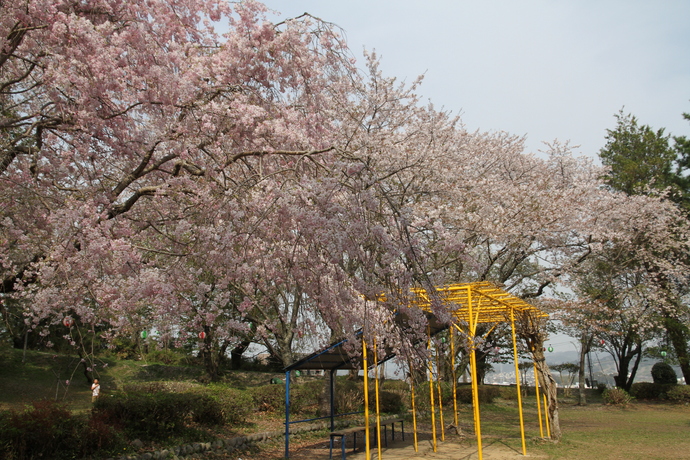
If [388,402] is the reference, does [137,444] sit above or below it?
above

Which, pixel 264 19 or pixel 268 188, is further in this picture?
pixel 264 19

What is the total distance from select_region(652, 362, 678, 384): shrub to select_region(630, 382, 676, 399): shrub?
3.46ft

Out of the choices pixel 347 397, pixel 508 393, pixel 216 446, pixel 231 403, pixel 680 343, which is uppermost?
pixel 680 343

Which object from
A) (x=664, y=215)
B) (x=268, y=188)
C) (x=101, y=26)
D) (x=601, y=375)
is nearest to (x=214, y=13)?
(x=101, y=26)

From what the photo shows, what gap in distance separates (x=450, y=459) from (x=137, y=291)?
668cm

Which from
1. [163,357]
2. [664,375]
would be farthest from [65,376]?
[664,375]

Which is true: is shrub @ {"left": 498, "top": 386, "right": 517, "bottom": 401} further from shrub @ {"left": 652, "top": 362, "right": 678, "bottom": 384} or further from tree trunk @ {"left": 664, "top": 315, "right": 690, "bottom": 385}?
tree trunk @ {"left": 664, "top": 315, "right": 690, "bottom": 385}

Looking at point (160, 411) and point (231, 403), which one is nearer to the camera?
point (160, 411)

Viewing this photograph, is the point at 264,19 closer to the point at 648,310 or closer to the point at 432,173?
the point at 432,173

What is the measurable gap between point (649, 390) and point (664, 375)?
62.0 inches

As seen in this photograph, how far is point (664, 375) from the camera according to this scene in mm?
23219

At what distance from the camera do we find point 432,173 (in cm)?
1175

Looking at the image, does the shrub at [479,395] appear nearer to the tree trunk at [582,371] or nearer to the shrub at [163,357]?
the tree trunk at [582,371]

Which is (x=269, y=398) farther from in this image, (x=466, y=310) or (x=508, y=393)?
(x=508, y=393)
